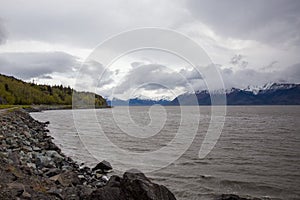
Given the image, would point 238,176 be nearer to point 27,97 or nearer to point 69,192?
point 69,192

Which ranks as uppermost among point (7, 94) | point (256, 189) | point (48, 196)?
point (7, 94)

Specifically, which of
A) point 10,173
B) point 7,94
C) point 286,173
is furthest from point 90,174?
point 7,94

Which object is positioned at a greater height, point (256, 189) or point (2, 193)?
point (2, 193)

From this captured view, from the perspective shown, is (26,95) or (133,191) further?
(26,95)

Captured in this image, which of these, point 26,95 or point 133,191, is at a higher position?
point 26,95

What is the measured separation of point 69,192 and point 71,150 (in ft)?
47.3

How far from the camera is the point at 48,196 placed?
28.9 feet

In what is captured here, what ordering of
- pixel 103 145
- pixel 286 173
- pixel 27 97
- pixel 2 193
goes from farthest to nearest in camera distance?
pixel 27 97, pixel 103 145, pixel 286 173, pixel 2 193

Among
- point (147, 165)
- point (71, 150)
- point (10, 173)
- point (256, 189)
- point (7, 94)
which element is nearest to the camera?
point (10, 173)

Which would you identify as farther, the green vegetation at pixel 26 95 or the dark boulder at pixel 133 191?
the green vegetation at pixel 26 95

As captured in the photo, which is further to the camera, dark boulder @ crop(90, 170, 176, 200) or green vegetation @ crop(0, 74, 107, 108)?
green vegetation @ crop(0, 74, 107, 108)

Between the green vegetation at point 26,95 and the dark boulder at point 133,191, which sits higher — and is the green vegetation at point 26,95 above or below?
above

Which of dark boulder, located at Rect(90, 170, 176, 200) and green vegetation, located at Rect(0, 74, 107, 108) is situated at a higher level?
green vegetation, located at Rect(0, 74, 107, 108)

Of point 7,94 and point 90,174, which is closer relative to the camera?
point 90,174
